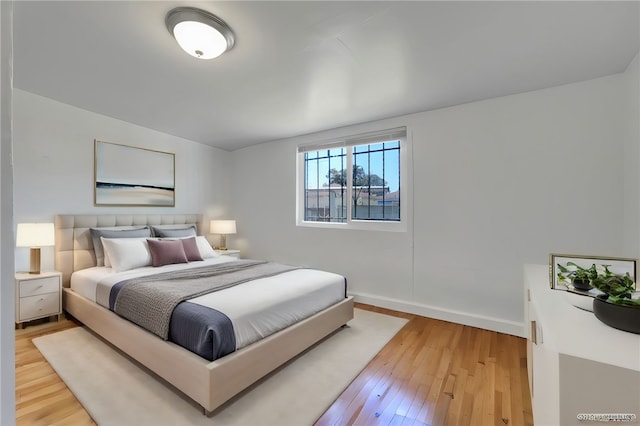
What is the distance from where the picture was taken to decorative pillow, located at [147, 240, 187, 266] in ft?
10.1

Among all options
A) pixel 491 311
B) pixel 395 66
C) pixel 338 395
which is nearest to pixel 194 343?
pixel 338 395

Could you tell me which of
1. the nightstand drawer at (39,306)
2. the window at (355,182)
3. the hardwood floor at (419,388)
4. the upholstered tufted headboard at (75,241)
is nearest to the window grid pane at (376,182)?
the window at (355,182)

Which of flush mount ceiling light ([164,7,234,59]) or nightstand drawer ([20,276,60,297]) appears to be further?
nightstand drawer ([20,276,60,297])

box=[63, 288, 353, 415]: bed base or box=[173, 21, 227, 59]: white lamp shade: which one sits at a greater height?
box=[173, 21, 227, 59]: white lamp shade

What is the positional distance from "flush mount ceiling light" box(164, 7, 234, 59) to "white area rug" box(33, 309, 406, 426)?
2298mm

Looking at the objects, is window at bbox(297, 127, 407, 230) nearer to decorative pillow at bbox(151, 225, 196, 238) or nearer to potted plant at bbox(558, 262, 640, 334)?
decorative pillow at bbox(151, 225, 196, 238)

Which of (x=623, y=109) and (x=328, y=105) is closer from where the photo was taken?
(x=623, y=109)

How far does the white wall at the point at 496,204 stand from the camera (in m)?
2.35

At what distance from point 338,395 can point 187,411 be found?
3.04 feet

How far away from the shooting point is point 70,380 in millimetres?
1897

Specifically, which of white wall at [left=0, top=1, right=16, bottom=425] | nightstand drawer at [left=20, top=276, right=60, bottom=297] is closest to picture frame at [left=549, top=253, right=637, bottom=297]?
white wall at [left=0, top=1, right=16, bottom=425]

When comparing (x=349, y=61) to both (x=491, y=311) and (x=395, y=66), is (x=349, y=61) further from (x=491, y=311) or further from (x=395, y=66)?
(x=491, y=311)

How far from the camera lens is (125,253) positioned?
2.96 metres

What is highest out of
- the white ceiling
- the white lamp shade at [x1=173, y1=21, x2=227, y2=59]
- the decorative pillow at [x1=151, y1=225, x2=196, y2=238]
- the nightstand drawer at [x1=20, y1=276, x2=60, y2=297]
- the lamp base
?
the white ceiling
